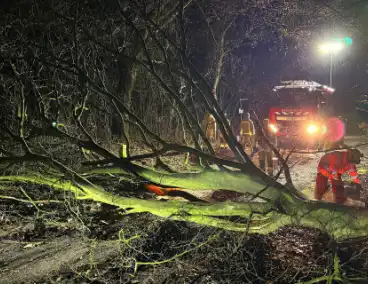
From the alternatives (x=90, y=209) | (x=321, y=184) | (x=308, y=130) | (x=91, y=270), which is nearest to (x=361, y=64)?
(x=308, y=130)

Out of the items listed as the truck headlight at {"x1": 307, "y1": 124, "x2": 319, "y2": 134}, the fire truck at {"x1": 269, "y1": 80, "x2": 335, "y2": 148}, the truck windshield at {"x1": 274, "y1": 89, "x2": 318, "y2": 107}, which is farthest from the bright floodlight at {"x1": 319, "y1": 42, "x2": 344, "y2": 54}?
the truck headlight at {"x1": 307, "y1": 124, "x2": 319, "y2": 134}

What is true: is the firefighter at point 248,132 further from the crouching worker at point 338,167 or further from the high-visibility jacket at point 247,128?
the crouching worker at point 338,167

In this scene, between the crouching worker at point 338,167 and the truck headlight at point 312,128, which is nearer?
the crouching worker at point 338,167

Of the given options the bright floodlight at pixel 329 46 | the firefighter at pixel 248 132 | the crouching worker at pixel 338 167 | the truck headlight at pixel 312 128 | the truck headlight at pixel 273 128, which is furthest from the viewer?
the bright floodlight at pixel 329 46

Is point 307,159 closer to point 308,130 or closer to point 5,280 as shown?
point 308,130

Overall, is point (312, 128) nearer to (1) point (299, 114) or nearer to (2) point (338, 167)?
(1) point (299, 114)

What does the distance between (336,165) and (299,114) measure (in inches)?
260

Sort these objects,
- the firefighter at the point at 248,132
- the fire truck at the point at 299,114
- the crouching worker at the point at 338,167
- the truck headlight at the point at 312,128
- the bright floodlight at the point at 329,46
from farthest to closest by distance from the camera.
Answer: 1. the bright floodlight at the point at 329,46
2. the fire truck at the point at 299,114
3. the truck headlight at the point at 312,128
4. the firefighter at the point at 248,132
5. the crouching worker at the point at 338,167

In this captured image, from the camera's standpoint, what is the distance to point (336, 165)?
5.92 metres

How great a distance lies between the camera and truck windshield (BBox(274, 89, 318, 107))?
12.4m

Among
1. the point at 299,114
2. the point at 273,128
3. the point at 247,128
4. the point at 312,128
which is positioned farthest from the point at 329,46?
the point at 247,128

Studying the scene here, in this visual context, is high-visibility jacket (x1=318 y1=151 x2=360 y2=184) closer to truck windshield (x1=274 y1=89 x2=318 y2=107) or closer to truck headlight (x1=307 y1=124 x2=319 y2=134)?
truck headlight (x1=307 y1=124 x2=319 y2=134)

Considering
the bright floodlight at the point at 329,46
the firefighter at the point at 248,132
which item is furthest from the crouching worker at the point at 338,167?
the bright floodlight at the point at 329,46

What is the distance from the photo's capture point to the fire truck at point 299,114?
11.9 m
